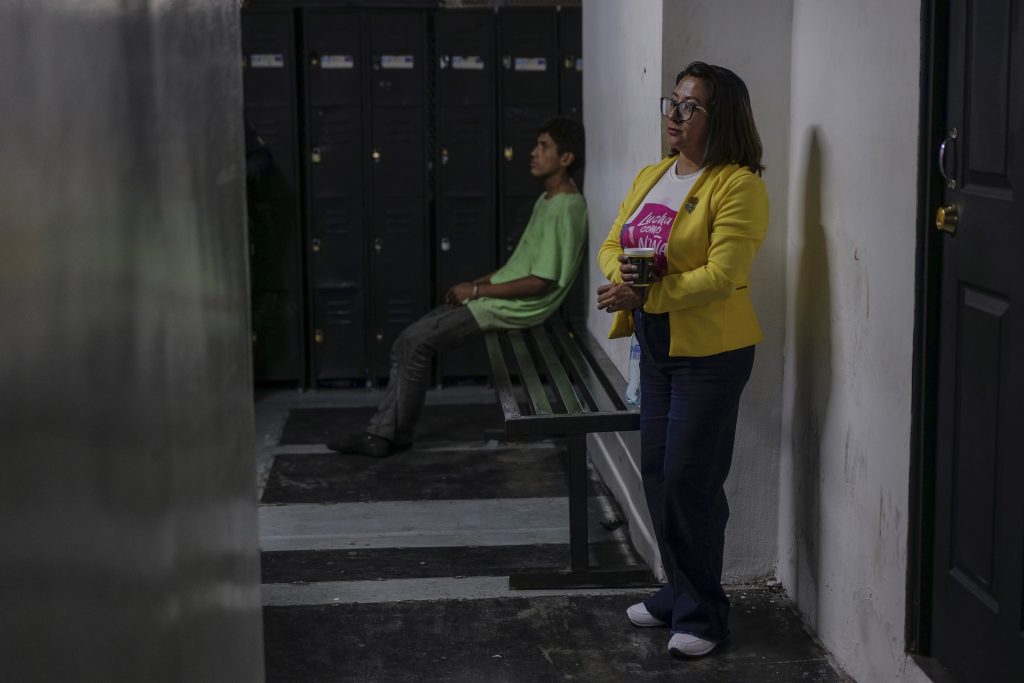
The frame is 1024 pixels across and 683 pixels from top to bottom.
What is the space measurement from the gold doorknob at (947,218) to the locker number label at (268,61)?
479 cm

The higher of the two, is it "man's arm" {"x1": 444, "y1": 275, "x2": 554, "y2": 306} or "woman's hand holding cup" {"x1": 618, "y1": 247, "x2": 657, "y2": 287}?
"woman's hand holding cup" {"x1": 618, "y1": 247, "x2": 657, "y2": 287}

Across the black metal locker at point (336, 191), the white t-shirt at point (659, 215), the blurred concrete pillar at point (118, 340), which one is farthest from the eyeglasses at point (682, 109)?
the black metal locker at point (336, 191)

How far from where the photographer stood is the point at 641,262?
2977mm

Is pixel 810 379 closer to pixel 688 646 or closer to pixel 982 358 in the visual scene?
pixel 688 646

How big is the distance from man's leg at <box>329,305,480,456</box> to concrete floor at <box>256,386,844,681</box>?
98mm

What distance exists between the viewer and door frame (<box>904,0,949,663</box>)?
8.16ft

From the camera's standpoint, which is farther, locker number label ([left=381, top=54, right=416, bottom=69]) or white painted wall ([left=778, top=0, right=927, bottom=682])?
locker number label ([left=381, top=54, right=416, bottom=69])

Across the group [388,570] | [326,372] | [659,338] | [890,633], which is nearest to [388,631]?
[388,570]

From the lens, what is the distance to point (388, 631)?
348cm

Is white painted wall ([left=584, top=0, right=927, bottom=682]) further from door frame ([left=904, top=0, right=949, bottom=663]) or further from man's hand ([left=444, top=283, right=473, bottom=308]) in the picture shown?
man's hand ([left=444, top=283, right=473, bottom=308])

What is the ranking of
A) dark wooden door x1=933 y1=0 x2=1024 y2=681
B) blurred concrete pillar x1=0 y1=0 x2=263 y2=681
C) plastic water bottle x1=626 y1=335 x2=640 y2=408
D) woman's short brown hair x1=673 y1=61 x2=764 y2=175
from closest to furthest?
blurred concrete pillar x1=0 y1=0 x2=263 y2=681 → dark wooden door x1=933 y1=0 x2=1024 y2=681 → woman's short brown hair x1=673 y1=61 x2=764 y2=175 → plastic water bottle x1=626 y1=335 x2=640 y2=408

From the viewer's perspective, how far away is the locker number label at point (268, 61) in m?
6.57

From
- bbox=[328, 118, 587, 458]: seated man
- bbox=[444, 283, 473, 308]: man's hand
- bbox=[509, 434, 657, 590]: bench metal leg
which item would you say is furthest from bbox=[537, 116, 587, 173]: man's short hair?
bbox=[509, 434, 657, 590]: bench metal leg

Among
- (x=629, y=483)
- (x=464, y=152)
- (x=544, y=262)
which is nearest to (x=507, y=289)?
(x=544, y=262)
